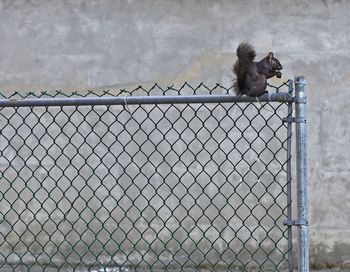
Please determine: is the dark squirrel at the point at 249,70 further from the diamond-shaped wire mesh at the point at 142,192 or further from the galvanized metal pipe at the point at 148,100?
the diamond-shaped wire mesh at the point at 142,192

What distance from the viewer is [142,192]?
16.9ft

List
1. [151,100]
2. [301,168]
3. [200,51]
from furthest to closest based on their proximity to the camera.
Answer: [200,51]
[151,100]
[301,168]

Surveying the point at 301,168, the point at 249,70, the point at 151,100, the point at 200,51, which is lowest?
the point at 301,168

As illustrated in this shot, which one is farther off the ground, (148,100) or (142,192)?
(148,100)

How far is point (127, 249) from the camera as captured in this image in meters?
5.17

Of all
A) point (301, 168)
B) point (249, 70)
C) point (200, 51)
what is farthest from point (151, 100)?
point (200, 51)

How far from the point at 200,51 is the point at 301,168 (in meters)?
2.55

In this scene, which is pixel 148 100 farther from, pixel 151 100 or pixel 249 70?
pixel 249 70

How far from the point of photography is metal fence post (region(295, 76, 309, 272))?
2637 mm

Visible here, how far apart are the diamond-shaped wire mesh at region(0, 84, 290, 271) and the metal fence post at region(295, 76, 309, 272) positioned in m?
2.35

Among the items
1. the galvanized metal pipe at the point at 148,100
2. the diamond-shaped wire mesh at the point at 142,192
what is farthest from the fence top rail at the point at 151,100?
the diamond-shaped wire mesh at the point at 142,192

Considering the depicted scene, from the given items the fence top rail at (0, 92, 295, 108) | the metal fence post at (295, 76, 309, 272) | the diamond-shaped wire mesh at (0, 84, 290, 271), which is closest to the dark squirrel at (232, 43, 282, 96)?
the fence top rail at (0, 92, 295, 108)

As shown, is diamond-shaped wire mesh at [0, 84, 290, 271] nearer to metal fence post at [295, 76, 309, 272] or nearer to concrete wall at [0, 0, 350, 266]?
concrete wall at [0, 0, 350, 266]

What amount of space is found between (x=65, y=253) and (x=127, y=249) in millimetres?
459
